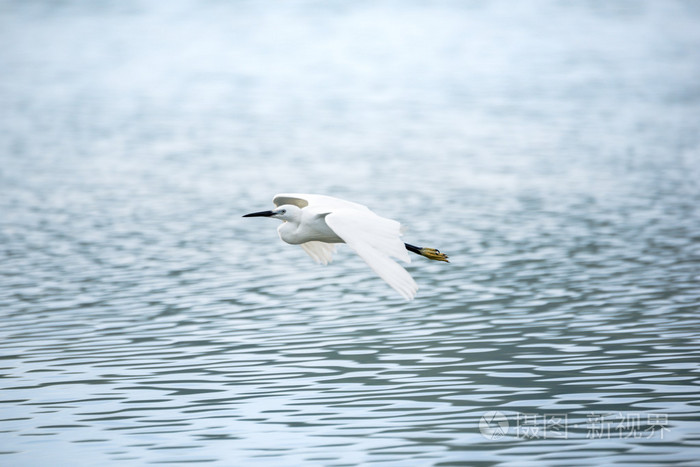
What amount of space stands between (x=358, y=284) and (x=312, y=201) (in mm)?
4645

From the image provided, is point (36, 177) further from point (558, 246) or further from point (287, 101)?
point (287, 101)

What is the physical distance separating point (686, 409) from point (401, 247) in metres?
2.98

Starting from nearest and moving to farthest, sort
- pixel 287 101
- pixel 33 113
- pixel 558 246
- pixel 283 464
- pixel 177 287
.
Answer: pixel 283 464 < pixel 177 287 < pixel 558 246 < pixel 33 113 < pixel 287 101

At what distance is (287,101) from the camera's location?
56.7 meters

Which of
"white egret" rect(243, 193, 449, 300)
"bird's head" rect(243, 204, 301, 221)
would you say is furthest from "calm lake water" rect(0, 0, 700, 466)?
"bird's head" rect(243, 204, 301, 221)

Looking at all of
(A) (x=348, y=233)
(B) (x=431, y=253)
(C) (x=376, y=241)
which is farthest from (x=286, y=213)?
(C) (x=376, y=241)

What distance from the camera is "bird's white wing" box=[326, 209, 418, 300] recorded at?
9.94m

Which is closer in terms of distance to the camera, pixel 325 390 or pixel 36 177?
pixel 325 390

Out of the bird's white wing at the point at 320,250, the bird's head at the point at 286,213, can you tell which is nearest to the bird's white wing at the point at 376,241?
the bird's head at the point at 286,213

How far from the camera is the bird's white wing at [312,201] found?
12.8 metres

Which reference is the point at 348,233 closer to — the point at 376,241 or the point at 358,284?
the point at 376,241

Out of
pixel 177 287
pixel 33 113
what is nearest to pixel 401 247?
pixel 177 287

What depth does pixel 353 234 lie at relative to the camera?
1095 centimetres

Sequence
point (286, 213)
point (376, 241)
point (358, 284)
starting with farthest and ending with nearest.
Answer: point (358, 284) → point (286, 213) → point (376, 241)
